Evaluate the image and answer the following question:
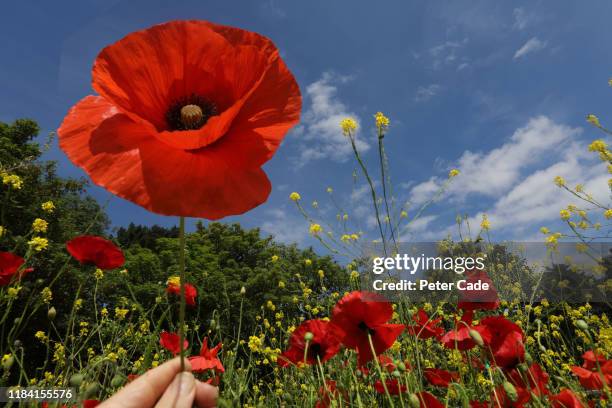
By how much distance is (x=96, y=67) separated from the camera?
761 mm

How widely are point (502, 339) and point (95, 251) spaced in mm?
2071

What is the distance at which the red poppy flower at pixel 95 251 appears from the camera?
93.4 inches

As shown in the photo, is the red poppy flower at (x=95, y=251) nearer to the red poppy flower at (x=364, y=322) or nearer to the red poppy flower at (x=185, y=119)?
the red poppy flower at (x=364, y=322)

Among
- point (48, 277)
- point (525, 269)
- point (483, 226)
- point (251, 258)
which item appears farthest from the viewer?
point (251, 258)

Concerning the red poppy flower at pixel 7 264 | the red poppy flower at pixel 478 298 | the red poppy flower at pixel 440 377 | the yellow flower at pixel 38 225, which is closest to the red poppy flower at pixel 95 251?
the red poppy flower at pixel 7 264

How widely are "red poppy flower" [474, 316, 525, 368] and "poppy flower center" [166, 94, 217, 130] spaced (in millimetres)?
1262

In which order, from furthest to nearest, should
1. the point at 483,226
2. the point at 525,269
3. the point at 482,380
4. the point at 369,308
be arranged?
1. the point at 525,269
2. the point at 483,226
3. the point at 482,380
4. the point at 369,308

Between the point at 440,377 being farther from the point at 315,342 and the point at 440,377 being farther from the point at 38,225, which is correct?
the point at 38,225

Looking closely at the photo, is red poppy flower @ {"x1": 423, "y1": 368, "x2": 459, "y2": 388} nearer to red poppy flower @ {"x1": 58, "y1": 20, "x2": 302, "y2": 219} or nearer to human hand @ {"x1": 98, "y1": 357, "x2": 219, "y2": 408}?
human hand @ {"x1": 98, "y1": 357, "x2": 219, "y2": 408}

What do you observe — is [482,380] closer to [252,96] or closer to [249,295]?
[252,96]

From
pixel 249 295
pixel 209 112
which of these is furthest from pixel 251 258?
pixel 209 112

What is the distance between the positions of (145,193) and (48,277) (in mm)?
13066

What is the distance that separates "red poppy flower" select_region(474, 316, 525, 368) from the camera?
5.00 ft

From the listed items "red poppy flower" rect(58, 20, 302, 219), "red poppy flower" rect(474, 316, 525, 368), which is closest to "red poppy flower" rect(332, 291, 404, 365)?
"red poppy flower" rect(474, 316, 525, 368)
